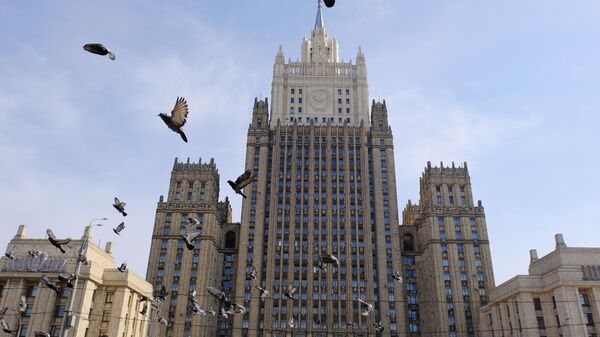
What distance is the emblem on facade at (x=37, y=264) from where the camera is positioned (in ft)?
244

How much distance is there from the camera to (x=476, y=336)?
9681 cm

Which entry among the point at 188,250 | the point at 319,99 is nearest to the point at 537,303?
the point at 188,250

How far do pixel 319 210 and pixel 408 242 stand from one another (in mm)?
25053

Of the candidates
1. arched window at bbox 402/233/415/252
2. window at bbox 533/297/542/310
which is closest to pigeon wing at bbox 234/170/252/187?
window at bbox 533/297/542/310

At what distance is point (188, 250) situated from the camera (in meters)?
103

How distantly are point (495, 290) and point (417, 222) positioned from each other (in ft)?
106

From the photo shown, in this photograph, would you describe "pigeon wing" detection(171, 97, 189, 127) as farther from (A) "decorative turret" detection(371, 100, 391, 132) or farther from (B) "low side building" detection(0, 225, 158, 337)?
(A) "decorative turret" detection(371, 100, 391, 132)

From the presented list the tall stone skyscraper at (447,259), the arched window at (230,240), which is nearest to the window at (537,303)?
the tall stone skyscraper at (447,259)

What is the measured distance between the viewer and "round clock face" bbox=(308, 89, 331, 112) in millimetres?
131500

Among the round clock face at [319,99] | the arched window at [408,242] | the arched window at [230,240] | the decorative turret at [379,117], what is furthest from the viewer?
the round clock face at [319,99]

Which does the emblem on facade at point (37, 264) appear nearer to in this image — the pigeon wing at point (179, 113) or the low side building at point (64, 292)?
the low side building at point (64, 292)

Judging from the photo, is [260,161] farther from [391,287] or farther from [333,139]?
[391,287]

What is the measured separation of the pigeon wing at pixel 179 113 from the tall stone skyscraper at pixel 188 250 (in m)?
77.4

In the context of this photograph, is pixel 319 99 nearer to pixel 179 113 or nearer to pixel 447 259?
pixel 447 259
